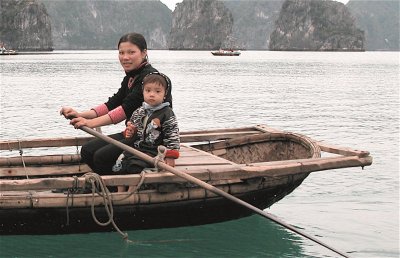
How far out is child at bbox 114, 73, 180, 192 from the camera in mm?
7453

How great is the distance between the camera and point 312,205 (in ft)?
34.9

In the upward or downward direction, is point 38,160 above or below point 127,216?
above

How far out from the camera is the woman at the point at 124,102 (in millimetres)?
7793

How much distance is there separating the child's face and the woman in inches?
9.4

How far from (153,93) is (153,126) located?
439 mm

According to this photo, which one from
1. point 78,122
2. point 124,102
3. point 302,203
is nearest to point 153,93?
point 124,102

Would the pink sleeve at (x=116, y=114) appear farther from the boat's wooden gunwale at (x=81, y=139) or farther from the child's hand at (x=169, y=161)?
the boat's wooden gunwale at (x=81, y=139)

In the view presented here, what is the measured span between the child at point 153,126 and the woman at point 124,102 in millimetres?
174

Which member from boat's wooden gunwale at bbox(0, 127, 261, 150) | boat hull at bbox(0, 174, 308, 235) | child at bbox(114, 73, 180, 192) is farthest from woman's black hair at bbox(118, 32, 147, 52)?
boat's wooden gunwale at bbox(0, 127, 261, 150)

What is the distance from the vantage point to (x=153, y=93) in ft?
24.4

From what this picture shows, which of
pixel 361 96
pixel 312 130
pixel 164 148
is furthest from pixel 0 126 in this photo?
pixel 361 96

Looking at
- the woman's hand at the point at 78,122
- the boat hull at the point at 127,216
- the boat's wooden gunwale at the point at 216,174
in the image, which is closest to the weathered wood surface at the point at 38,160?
the boat hull at the point at 127,216

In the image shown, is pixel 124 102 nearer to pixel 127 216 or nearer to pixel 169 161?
pixel 169 161

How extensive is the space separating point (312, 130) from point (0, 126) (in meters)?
10.5
